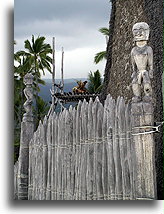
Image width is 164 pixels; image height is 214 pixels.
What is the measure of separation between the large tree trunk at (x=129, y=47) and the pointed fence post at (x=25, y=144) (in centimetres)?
161

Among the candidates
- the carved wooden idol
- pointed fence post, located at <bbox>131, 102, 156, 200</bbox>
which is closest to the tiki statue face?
the carved wooden idol

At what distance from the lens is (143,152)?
268 cm

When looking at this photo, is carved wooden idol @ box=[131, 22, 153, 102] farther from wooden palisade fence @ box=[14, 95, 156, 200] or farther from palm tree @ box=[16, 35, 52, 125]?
palm tree @ box=[16, 35, 52, 125]

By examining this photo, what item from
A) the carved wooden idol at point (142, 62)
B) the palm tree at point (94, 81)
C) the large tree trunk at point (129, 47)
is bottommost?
the carved wooden idol at point (142, 62)

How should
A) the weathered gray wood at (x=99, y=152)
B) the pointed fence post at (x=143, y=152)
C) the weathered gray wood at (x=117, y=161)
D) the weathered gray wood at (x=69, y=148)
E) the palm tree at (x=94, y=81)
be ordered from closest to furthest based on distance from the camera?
the pointed fence post at (x=143, y=152)
the weathered gray wood at (x=117, y=161)
the weathered gray wood at (x=99, y=152)
the weathered gray wood at (x=69, y=148)
the palm tree at (x=94, y=81)

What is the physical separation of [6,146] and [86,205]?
970 millimetres

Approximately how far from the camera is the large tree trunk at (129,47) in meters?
4.65

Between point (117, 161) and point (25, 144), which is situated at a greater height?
point (25, 144)


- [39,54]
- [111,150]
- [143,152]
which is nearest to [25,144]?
[111,150]

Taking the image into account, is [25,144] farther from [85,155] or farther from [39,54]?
[39,54]

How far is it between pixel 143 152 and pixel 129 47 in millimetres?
3781

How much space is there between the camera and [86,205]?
2.91 metres

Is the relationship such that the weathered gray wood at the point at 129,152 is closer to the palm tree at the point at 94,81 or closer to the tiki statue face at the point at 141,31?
the tiki statue face at the point at 141,31

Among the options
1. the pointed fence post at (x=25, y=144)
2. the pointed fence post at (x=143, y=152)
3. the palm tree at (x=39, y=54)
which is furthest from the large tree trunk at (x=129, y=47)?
the palm tree at (x=39, y=54)
